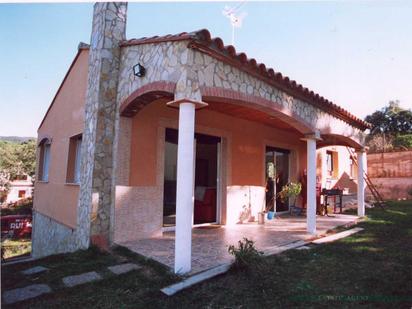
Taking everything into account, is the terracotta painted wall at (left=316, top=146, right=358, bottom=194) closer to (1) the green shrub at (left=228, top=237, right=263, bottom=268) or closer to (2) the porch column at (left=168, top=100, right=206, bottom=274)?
(1) the green shrub at (left=228, top=237, right=263, bottom=268)

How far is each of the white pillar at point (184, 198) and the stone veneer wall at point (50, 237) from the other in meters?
3.66

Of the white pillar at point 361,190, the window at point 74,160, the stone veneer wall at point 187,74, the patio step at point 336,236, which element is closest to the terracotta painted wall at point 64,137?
the window at point 74,160

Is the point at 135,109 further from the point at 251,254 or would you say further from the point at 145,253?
the point at 251,254

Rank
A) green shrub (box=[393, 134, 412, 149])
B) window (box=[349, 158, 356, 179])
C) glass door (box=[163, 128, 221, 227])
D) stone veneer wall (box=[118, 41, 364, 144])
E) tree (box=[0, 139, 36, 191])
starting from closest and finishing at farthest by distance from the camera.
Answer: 1. stone veneer wall (box=[118, 41, 364, 144])
2. glass door (box=[163, 128, 221, 227])
3. window (box=[349, 158, 356, 179])
4. green shrub (box=[393, 134, 412, 149])
5. tree (box=[0, 139, 36, 191])

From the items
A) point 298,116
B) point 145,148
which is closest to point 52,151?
point 145,148

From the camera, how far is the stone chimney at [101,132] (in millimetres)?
6727

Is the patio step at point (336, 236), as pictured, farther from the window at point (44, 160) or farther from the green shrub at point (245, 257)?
the window at point (44, 160)

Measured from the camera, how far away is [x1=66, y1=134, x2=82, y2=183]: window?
28.9 feet

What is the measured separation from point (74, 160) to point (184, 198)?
5515mm

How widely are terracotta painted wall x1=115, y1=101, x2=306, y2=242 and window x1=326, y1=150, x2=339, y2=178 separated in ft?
12.0

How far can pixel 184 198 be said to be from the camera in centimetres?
484

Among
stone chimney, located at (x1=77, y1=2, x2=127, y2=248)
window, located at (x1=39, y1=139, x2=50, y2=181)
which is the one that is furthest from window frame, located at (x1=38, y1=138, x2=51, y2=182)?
stone chimney, located at (x1=77, y1=2, x2=127, y2=248)

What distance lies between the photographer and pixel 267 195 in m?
11.6

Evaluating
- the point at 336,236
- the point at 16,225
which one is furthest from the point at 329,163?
the point at 16,225
